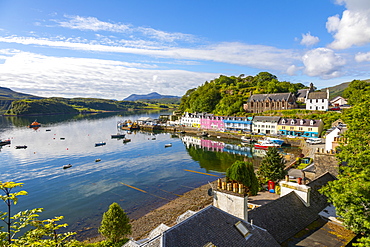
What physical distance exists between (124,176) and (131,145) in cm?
3535

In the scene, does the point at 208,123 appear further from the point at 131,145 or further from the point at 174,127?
the point at 131,145

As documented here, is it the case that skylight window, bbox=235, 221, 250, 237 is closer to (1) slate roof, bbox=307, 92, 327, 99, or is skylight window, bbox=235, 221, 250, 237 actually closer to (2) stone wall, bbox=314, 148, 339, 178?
(2) stone wall, bbox=314, 148, 339, 178

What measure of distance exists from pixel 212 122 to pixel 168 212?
75.8 m

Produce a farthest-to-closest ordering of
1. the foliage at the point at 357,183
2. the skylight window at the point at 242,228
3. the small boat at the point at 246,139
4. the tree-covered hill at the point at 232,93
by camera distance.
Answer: the tree-covered hill at the point at 232,93, the small boat at the point at 246,139, the foliage at the point at 357,183, the skylight window at the point at 242,228

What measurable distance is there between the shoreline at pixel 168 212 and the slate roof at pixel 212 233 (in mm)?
15502

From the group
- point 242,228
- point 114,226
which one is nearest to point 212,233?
point 242,228

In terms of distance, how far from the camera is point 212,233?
9305mm

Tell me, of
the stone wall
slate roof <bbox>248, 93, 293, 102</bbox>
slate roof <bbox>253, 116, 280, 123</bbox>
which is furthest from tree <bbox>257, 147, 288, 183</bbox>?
slate roof <bbox>248, 93, 293, 102</bbox>

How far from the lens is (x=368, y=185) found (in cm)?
1063

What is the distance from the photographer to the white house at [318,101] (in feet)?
270

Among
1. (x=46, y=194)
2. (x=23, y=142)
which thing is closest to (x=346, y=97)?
(x=46, y=194)

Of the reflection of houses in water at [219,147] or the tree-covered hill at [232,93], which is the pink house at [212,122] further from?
the reflection of houses in water at [219,147]

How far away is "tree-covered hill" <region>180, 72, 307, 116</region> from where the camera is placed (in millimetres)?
110375

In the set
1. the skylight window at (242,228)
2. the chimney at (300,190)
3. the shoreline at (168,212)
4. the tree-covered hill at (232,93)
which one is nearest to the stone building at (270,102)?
the tree-covered hill at (232,93)
